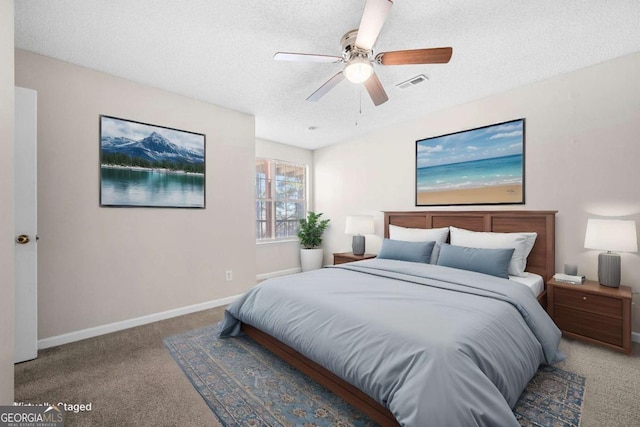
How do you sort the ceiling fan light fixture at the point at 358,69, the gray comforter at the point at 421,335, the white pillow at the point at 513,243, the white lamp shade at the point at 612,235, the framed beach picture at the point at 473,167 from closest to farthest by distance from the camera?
the gray comforter at the point at 421,335, the ceiling fan light fixture at the point at 358,69, the white lamp shade at the point at 612,235, the white pillow at the point at 513,243, the framed beach picture at the point at 473,167

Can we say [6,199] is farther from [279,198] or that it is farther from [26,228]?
[279,198]

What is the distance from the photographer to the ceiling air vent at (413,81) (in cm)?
282

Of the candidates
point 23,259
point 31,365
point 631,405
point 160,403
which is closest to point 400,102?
point 631,405

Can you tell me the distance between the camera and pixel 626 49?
94.3 inches

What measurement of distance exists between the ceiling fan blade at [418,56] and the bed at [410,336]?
1.67m

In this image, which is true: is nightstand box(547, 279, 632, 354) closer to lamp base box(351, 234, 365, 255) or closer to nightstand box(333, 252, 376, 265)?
nightstand box(333, 252, 376, 265)

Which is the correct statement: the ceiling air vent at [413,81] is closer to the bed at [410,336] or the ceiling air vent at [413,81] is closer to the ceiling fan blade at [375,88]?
the ceiling fan blade at [375,88]

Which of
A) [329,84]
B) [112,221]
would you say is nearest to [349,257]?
[329,84]

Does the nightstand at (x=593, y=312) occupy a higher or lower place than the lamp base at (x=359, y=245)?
lower

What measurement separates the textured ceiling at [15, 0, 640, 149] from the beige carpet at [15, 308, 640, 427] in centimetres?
256

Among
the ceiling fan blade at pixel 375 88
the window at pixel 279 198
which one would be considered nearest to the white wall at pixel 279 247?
the window at pixel 279 198

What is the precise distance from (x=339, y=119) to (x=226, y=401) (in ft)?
11.7

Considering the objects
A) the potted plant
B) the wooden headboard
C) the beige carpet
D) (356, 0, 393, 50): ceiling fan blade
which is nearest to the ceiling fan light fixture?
(356, 0, 393, 50): ceiling fan blade

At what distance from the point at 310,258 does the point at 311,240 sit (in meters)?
0.35
